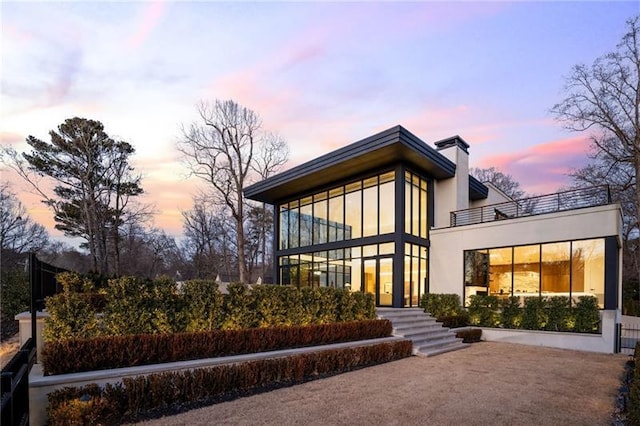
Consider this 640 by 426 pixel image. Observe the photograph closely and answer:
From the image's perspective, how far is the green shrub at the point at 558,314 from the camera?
38.6 feet

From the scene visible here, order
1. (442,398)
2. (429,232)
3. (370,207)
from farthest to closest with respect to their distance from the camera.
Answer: (429,232)
(370,207)
(442,398)

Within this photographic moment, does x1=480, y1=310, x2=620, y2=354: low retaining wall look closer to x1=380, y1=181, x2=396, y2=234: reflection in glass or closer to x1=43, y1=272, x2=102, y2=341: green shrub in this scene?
x1=380, y1=181, x2=396, y2=234: reflection in glass

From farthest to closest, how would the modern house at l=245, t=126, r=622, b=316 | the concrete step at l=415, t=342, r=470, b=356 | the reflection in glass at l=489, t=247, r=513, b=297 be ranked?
1. the reflection in glass at l=489, t=247, r=513, b=297
2. the modern house at l=245, t=126, r=622, b=316
3. the concrete step at l=415, t=342, r=470, b=356

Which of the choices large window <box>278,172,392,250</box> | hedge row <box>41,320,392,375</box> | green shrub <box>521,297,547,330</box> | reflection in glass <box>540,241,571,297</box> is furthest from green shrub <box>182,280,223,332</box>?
reflection in glass <box>540,241,571,297</box>

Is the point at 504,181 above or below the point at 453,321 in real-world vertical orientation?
above

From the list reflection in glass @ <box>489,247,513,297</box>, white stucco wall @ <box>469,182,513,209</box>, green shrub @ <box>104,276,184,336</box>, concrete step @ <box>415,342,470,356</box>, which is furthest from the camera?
white stucco wall @ <box>469,182,513,209</box>

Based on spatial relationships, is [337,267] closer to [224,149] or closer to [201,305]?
[201,305]

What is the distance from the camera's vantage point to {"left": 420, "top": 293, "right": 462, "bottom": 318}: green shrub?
1403 centimetres

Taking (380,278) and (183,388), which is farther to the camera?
(380,278)

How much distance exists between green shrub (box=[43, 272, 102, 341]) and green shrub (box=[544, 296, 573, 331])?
13.2 m

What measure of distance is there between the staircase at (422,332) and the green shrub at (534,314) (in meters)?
2.53

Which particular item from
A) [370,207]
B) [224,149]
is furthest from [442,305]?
[224,149]

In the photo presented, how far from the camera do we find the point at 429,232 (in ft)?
53.0

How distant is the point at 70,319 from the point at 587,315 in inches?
551
